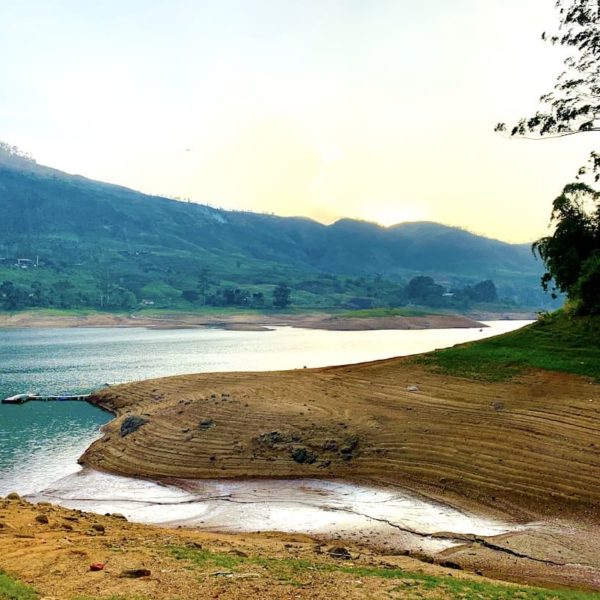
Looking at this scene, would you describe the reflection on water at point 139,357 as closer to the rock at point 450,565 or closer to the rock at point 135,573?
the rock at point 135,573

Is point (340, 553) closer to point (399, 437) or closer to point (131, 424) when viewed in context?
point (399, 437)

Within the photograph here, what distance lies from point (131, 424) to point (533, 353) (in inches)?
1078

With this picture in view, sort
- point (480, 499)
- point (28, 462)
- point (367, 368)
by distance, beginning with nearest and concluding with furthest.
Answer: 1. point (480, 499)
2. point (28, 462)
3. point (367, 368)

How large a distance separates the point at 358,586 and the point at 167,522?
13.2 meters

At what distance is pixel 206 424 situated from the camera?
36094 millimetres

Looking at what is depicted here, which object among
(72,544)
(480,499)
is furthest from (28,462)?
(480,499)

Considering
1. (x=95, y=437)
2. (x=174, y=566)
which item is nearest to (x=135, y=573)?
(x=174, y=566)

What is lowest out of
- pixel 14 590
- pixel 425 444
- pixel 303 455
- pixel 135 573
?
pixel 303 455

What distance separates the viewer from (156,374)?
3120 inches

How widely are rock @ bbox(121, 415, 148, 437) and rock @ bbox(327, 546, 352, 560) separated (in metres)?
22.6

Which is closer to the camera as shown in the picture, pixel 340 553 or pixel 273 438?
pixel 340 553

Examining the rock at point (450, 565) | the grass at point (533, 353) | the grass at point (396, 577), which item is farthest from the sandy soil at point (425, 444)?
the grass at point (396, 577)

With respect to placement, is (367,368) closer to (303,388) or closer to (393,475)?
(303,388)

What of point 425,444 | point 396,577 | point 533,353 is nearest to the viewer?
point 396,577
